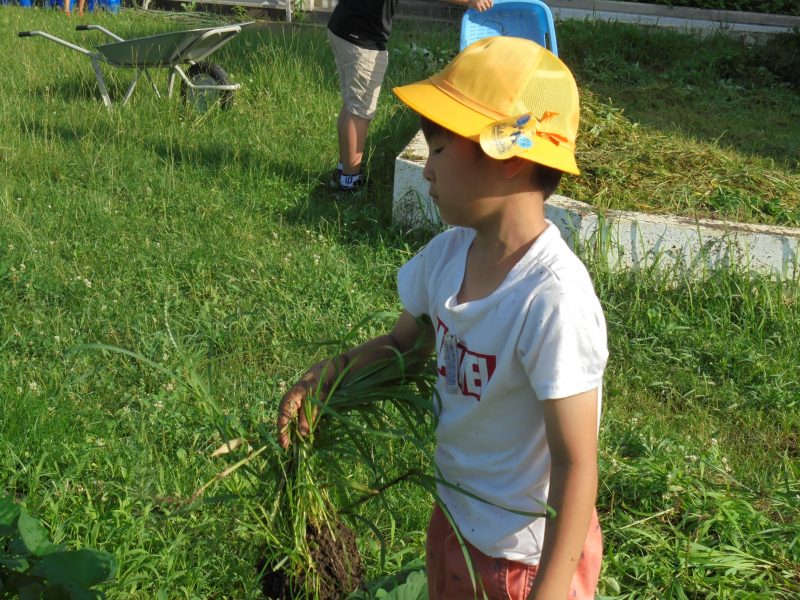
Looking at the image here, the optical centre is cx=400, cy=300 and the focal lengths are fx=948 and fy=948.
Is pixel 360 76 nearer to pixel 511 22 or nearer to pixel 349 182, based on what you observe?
pixel 349 182

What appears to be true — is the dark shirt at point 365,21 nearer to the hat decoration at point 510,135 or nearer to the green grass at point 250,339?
the green grass at point 250,339

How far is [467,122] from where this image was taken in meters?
1.67

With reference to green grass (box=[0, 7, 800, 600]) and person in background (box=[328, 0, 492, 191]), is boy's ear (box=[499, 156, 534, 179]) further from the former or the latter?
person in background (box=[328, 0, 492, 191])

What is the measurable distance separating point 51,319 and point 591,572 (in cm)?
279

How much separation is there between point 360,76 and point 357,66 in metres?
0.06

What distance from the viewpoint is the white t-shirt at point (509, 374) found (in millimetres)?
1610

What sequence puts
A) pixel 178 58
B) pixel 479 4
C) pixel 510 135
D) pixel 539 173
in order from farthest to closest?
pixel 178 58 → pixel 479 4 → pixel 539 173 → pixel 510 135

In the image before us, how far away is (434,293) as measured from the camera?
196 cm

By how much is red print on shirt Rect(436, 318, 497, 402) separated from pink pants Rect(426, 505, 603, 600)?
33 centimetres

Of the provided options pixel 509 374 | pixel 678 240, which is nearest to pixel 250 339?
pixel 678 240

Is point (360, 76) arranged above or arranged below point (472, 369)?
below

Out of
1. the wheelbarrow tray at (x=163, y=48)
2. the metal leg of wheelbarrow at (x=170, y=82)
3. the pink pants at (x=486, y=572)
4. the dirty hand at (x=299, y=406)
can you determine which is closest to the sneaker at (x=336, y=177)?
the wheelbarrow tray at (x=163, y=48)

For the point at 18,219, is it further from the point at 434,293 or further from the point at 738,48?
the point at 738,48

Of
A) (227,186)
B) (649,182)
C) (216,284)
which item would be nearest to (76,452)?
(216,284)
